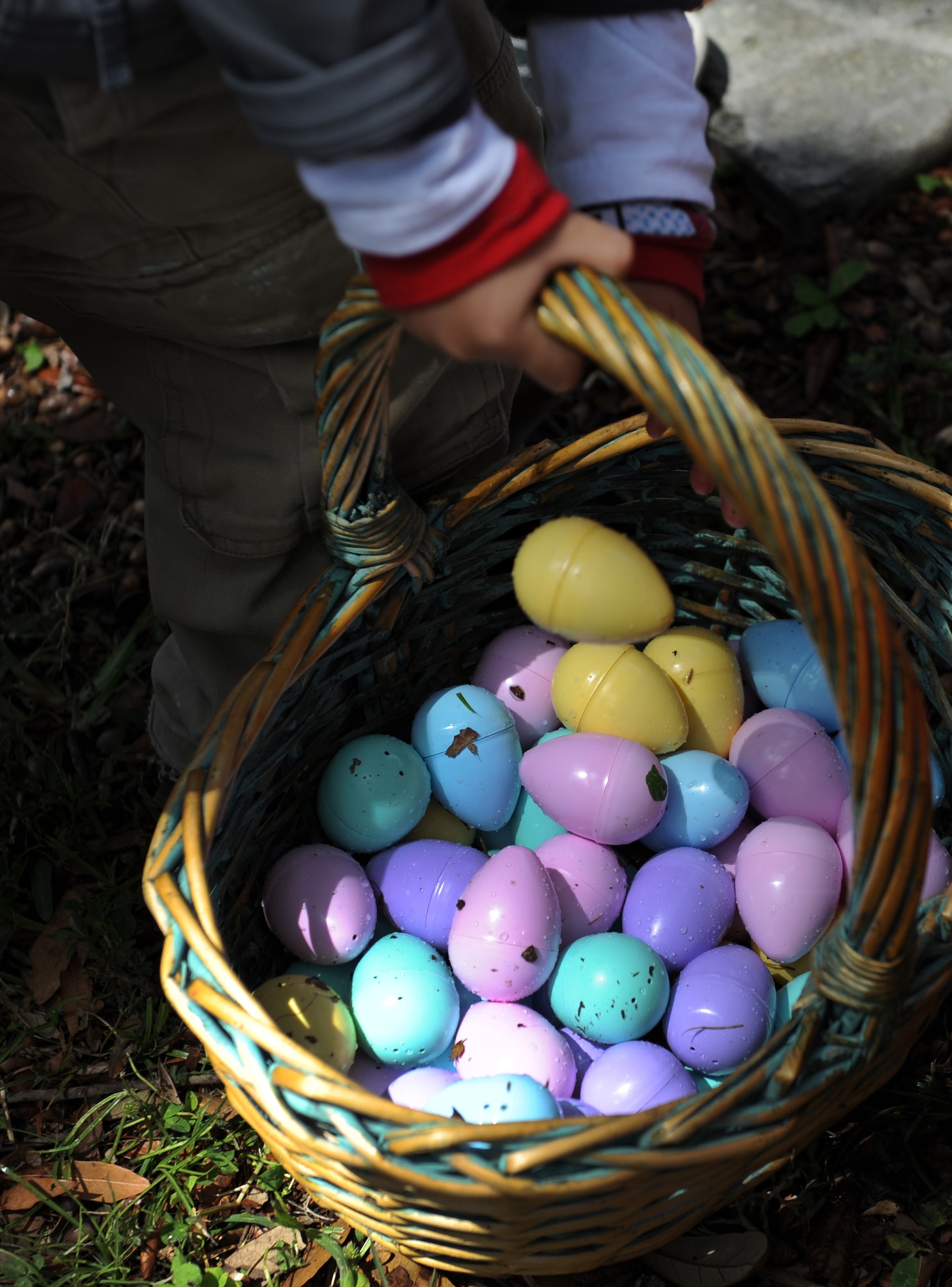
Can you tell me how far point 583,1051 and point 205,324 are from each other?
2.95 ft

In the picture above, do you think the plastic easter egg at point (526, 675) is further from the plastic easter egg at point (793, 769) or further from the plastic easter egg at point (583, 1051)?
the plastic easter egg at point (583, 1051)

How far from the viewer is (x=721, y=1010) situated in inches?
44.9

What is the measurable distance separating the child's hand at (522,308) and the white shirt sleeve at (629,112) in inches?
11.0

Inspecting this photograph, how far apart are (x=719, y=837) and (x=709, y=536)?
391mm

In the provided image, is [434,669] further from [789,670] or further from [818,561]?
[818,561]

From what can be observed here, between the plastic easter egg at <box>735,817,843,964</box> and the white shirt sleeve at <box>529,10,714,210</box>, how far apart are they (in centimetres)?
69

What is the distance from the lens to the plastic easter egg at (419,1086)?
112 cm

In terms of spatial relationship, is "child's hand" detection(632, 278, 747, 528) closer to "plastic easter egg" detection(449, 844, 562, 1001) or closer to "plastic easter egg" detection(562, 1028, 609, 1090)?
"plastic easter egg" detection(449, 844, 562, 1001)

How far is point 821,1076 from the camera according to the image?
912 mm

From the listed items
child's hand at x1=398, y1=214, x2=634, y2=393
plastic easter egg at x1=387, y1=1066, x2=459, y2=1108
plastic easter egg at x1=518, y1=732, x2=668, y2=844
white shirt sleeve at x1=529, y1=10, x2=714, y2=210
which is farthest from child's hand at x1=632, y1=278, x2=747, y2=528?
plastic easter egg at x1=387, y1=1066, x2=459, y2=1108

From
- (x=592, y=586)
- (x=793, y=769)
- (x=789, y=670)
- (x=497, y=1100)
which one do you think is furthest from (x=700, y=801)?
(x=497, y=1100)

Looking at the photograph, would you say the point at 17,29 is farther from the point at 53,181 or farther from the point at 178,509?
the point at 178,509

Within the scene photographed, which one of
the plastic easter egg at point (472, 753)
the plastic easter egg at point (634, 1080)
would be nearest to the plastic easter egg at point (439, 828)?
the plastic easter egg at point (472, 753)

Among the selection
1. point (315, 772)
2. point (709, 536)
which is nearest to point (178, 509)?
point (315, 772)
